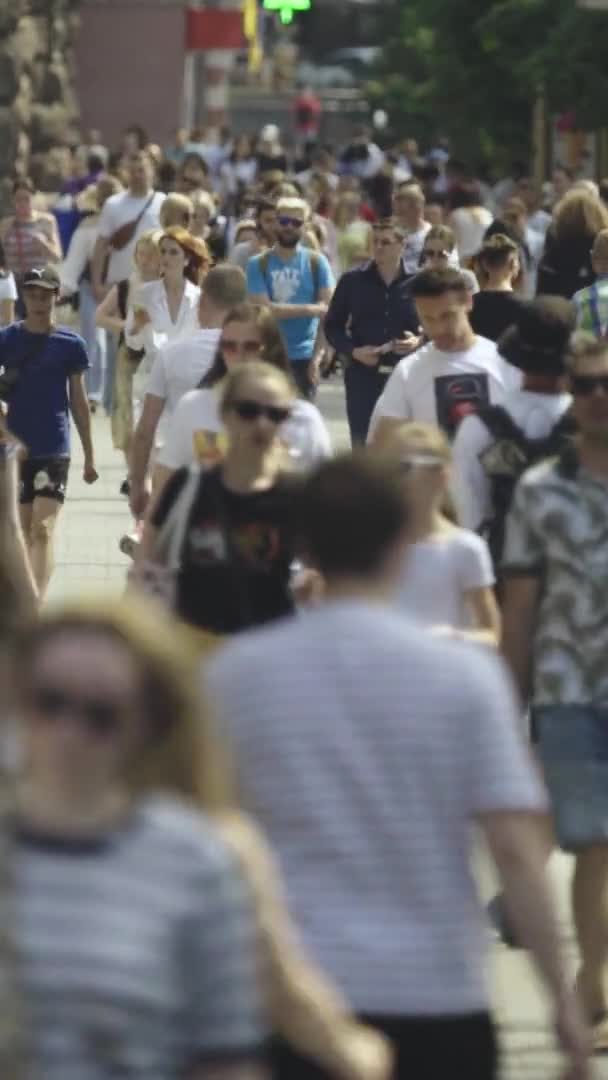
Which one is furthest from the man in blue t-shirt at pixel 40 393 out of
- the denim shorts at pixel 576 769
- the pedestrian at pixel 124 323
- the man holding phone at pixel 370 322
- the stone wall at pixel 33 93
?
the stone wall at pixel 33 93

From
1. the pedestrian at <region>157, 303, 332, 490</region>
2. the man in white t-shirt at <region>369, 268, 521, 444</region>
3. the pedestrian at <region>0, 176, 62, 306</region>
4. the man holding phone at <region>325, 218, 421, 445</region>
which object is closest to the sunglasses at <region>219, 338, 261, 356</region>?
the pedestrian at <region>157, 303, 332, 490</region>

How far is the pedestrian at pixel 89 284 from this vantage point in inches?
926

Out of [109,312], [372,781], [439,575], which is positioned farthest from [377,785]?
[109,312]

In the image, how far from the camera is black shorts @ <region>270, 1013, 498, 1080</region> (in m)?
4.81

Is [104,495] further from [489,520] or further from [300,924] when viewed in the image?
[300,924]

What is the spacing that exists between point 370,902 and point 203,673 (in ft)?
1.27

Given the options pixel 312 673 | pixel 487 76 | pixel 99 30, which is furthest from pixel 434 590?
pixel 99 30

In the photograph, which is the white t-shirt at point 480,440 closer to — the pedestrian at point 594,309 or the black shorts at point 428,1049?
the black shorts at point 428,1049

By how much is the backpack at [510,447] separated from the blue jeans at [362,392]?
22.4ft

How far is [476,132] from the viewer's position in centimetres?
4972

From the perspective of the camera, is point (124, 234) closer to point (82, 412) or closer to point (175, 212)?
point (175, 212)

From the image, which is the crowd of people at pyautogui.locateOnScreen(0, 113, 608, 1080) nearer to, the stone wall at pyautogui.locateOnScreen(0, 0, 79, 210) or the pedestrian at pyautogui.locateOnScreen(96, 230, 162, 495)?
the pedestrian at pyautogui.locateOnScreen(96, 230, 162, 495)

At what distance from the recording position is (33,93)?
1876 inches

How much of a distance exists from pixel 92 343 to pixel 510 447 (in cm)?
1579
